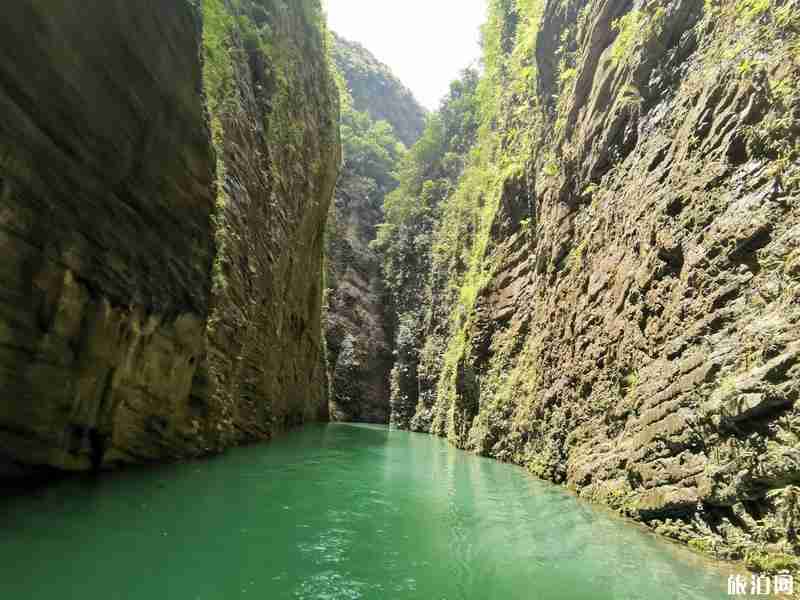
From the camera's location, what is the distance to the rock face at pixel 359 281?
34969 mm

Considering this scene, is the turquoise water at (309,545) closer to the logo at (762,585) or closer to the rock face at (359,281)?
the logo at (762,585)

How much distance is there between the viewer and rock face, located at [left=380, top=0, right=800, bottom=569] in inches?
219

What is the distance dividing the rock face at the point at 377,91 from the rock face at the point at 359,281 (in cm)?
801

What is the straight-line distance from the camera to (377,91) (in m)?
61.8

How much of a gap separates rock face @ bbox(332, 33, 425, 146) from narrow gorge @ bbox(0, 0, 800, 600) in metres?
47.3

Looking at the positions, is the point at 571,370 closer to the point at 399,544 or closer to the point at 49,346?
the point at 399,544

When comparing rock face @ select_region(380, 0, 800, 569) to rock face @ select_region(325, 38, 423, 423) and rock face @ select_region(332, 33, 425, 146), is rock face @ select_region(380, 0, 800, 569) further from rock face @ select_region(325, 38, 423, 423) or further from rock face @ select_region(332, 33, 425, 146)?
rock face @ select_region(332, 33, 425, 146)

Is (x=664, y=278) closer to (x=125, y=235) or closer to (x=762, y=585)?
(x=762, y=585)

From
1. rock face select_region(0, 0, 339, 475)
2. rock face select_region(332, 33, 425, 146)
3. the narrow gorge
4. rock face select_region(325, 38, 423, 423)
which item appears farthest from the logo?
rock face select_region(332, 33, 425, 146)

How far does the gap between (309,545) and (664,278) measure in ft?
22.5

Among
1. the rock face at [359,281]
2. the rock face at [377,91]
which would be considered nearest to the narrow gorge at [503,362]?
the rock face at [359,281]

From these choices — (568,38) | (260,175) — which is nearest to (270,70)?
(260,175)

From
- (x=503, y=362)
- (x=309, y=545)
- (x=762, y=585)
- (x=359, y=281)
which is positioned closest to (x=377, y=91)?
(x=359, y=281)

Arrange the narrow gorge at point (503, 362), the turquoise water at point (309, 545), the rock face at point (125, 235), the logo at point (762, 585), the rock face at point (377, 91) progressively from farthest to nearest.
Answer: the rock face at point (377, 91) → the rock face at point (125, 235) → the narrow gorge at point (503, 362) → the logo at point (762, 585) → the turquoise water at point (309, 545)
